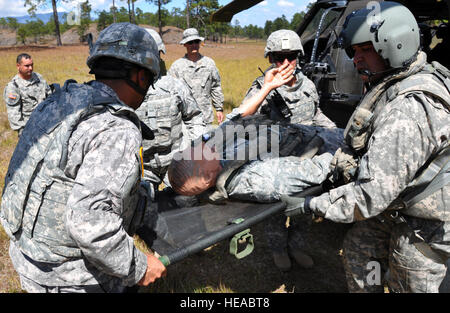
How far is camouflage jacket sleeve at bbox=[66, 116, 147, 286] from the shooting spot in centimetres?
128

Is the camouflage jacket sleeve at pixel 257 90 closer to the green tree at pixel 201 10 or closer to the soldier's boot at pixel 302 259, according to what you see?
the soldier's boot at pixel 302 259

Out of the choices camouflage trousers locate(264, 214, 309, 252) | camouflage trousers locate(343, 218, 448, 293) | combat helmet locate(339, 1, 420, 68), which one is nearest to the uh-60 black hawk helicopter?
camouflage trousers locate(264, 214, 309, 252)

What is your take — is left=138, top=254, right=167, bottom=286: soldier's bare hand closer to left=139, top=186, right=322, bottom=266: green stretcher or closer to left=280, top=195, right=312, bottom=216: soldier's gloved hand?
left=139, top=186, right=322, bottom=266: green stretcher

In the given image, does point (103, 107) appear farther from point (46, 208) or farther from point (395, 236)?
point (395, 236)

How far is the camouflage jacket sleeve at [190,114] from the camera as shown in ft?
9.89

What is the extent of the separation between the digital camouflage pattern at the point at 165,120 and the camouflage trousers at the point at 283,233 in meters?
1.12

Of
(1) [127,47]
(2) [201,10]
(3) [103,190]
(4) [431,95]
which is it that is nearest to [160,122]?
(1) [127,47]

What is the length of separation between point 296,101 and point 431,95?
63.6 inches

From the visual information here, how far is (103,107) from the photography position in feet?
4.62

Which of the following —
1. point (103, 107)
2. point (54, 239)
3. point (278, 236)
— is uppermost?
point (103, 107)

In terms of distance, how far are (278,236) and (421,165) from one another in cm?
180

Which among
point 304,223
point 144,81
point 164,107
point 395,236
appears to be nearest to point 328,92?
point 304,223

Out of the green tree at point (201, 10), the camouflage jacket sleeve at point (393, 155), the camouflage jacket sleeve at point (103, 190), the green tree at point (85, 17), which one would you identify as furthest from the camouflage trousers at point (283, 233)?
the green tree at point (201, 10)

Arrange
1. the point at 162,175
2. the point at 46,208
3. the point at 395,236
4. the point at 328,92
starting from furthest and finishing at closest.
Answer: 1. the point at 328,92
2. the point at 162,175
3. the point at 395,236
4. the point at 46,208
